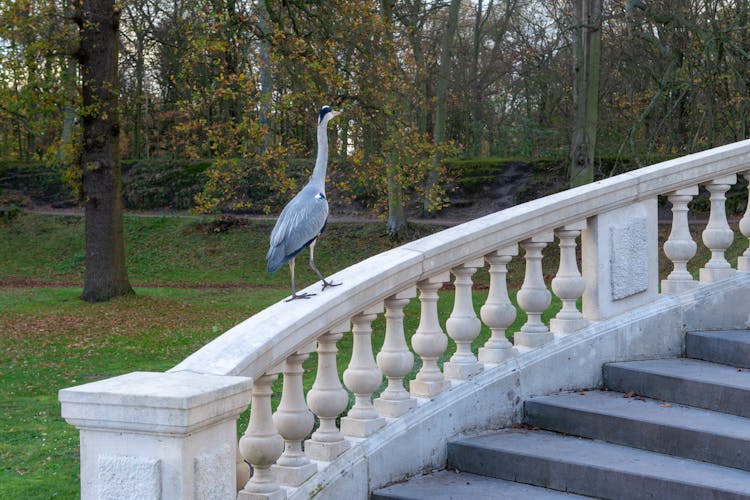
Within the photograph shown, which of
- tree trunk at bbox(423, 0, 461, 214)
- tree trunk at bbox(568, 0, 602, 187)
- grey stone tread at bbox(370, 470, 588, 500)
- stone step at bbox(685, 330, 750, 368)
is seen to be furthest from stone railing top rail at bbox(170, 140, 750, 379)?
tree trunk at bbox(423, 0, 461, 214)

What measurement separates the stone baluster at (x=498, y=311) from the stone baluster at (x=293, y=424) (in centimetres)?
153

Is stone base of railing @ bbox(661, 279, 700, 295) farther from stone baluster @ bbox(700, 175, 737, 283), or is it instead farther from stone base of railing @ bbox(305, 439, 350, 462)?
stone base of railing @ bbox(305, 439, 350, 462)

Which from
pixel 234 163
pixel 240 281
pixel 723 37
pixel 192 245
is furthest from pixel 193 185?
pixel 723 37

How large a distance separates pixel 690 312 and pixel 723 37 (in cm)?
1094

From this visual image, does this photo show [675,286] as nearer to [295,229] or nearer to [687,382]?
[687,382]

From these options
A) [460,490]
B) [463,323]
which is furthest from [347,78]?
[460,490]

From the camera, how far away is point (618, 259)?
575 centimetres

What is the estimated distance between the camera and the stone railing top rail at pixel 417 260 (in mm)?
3604

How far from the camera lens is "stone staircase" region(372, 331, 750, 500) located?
429 centimetres

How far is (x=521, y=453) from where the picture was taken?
4.59m

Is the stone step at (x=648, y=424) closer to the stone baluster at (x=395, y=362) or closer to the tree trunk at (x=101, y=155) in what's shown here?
the stone baluster at (x=395, y=362)

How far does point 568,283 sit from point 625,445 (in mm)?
1089

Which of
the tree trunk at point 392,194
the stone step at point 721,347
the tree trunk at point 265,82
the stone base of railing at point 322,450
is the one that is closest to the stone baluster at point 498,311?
the stone base of railing at point 322,450

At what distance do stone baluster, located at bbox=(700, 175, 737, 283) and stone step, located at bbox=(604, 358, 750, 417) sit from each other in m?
0.70
